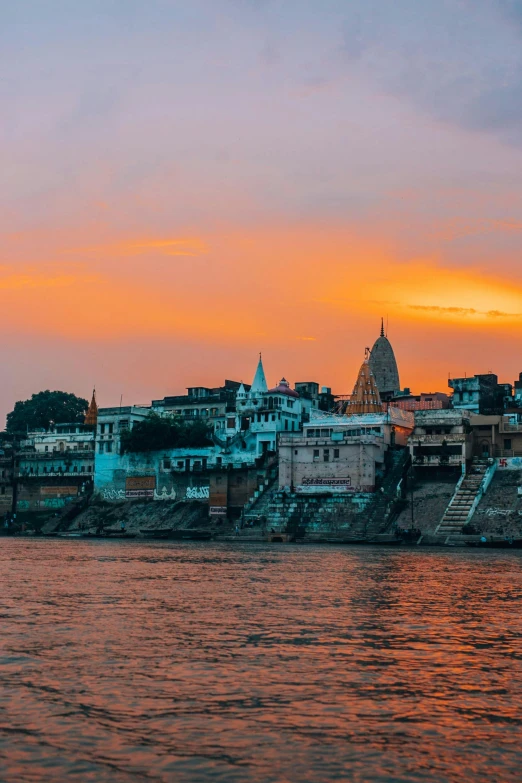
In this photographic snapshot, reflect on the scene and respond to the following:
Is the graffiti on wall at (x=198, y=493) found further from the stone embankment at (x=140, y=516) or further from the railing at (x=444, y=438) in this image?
the railing at (x=444, y=438)

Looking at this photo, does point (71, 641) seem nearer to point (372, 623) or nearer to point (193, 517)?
point (372, 623)

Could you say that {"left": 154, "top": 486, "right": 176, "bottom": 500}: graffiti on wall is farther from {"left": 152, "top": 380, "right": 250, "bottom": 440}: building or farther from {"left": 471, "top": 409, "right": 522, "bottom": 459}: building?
{"left": 471, "top": 409, "right": 522, "bottom": 459}: building

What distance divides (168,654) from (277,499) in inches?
2531

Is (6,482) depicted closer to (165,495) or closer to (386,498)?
(165,495)

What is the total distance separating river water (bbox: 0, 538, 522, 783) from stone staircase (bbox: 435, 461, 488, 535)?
127 feet

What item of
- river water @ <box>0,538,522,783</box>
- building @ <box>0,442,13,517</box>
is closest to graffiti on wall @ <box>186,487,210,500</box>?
building @ <box>0,442,13,517</box>

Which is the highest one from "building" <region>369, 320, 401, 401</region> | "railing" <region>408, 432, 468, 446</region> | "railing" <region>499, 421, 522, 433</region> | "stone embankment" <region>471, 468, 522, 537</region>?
"building" <region>369, 320, 401, 401</region>

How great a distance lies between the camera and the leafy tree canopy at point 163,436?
313 ft

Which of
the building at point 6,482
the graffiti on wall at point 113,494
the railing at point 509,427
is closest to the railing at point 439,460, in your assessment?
the railing at point 509,427

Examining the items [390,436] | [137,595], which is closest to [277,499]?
[390,436]

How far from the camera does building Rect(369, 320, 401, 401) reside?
12162cm

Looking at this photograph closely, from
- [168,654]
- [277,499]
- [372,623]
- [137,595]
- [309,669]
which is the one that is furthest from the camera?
[277,499]

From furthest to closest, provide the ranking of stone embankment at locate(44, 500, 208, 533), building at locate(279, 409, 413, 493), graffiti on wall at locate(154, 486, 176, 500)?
graffiti on wall at locate(154, 486, 176, 500) → stone embankment at locate(44, 500, 208, 533) → building at locate(279, 409, 413, 493)

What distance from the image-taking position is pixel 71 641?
69.7ft
